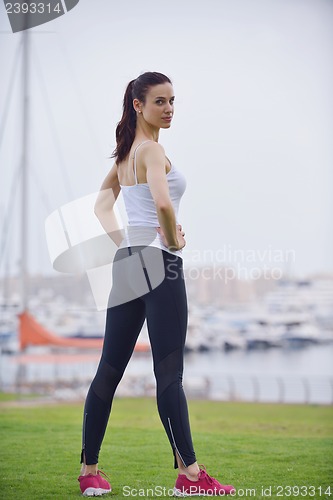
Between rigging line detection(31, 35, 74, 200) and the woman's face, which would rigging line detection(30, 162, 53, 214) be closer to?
rigging line detection(31, 35, 74, 200)

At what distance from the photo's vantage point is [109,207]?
309cm

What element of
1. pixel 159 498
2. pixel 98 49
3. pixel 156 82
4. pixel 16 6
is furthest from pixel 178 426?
pixel 98 49

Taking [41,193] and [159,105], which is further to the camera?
[41,193]

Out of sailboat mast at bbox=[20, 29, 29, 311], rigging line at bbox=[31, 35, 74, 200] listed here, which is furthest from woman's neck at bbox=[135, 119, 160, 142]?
rigging line at bbox=[31, 35, 74, 200]

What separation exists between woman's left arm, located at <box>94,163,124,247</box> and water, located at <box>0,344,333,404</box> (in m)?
9.93

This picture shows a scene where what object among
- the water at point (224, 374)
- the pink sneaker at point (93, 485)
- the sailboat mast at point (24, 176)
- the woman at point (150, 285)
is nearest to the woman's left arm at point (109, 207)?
the woman at point (150, 285)

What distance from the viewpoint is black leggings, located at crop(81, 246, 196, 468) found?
2.73 m

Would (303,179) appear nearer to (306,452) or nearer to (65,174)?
(65,174)

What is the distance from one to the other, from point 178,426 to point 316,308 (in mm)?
44354

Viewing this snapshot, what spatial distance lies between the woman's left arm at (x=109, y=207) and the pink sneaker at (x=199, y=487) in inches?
36.1

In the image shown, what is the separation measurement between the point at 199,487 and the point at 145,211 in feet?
3.17

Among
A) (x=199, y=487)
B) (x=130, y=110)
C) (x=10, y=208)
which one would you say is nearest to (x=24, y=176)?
(x=10, y=208)

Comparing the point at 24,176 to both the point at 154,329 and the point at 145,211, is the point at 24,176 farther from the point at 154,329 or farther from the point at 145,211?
the point at 154,329

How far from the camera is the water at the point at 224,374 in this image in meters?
16.9
